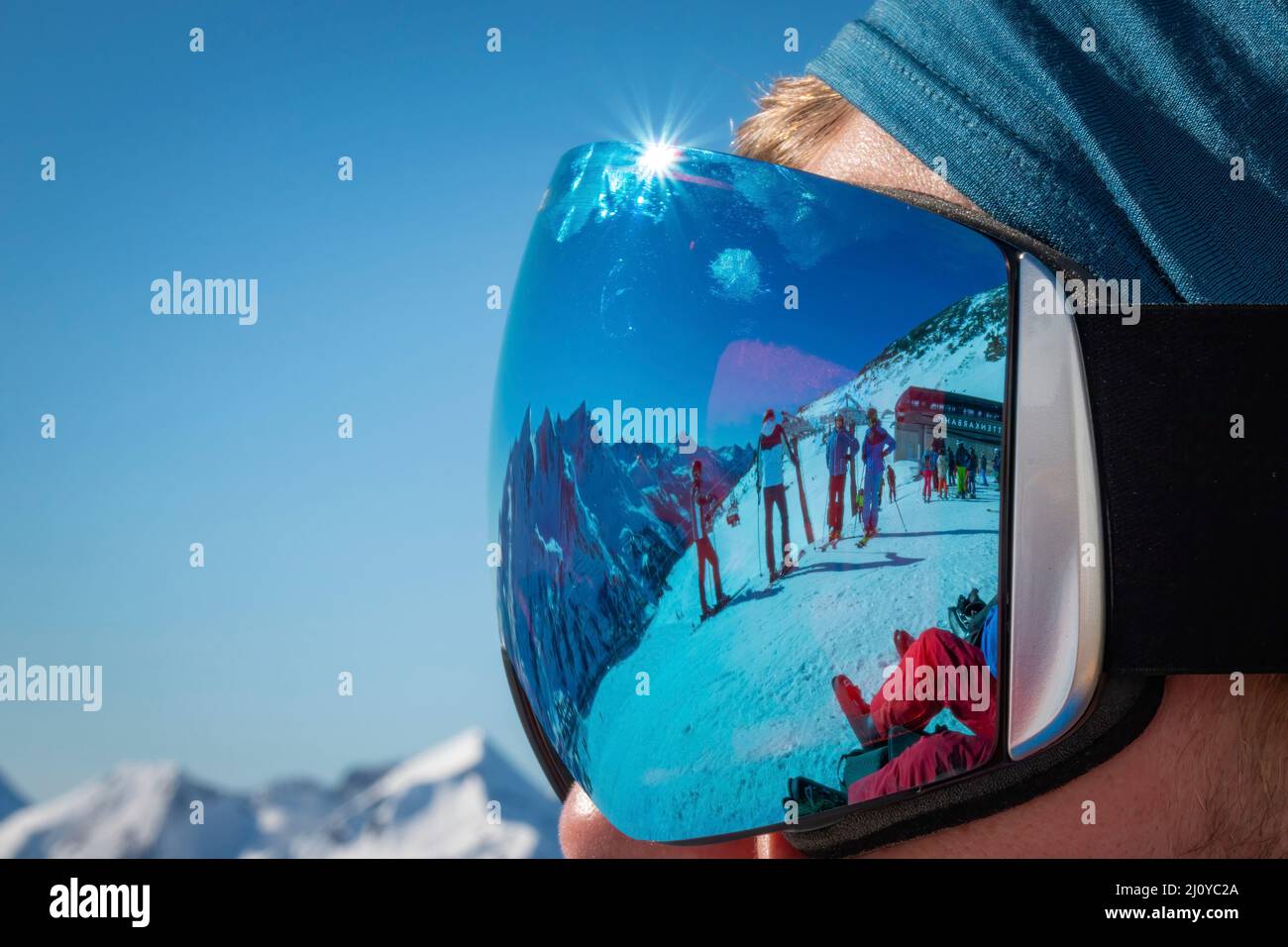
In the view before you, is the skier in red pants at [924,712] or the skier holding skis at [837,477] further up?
the skier holding skis at [837,477]

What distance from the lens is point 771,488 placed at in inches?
35.4

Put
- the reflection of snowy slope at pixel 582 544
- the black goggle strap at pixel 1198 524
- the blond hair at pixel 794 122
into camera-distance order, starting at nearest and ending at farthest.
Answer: the black goggle strap at pixel 1198 524, the reflection of snowy slope at pixel 582 544, the blond hair at pixel 794 122

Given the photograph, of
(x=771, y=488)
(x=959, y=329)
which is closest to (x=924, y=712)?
(x=771, y=488)

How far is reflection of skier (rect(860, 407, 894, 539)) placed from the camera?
885mm

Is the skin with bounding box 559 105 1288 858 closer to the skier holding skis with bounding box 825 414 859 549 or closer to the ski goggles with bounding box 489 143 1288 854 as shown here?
the ski goggles with bounding box 489 143 1288 854

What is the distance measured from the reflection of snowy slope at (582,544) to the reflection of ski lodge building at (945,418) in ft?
0.46

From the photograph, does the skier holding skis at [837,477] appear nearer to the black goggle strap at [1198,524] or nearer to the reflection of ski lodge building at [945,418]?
the reflection of ski lodge building at [945,418]

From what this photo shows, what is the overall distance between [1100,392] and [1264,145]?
0.34 metres

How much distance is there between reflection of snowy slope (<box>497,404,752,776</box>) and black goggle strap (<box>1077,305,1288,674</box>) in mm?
322

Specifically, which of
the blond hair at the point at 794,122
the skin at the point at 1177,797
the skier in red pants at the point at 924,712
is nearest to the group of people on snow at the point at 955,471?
the skier in red pants at the point at 924,712

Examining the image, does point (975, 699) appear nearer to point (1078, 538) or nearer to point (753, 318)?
point (1078, 538)

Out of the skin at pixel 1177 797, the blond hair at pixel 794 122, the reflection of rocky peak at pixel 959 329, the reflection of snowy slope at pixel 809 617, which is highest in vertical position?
the blond hair at pixel 794 122

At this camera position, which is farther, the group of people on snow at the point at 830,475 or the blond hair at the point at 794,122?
the blond hair at the point at 794,122

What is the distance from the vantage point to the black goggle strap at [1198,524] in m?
0.84
